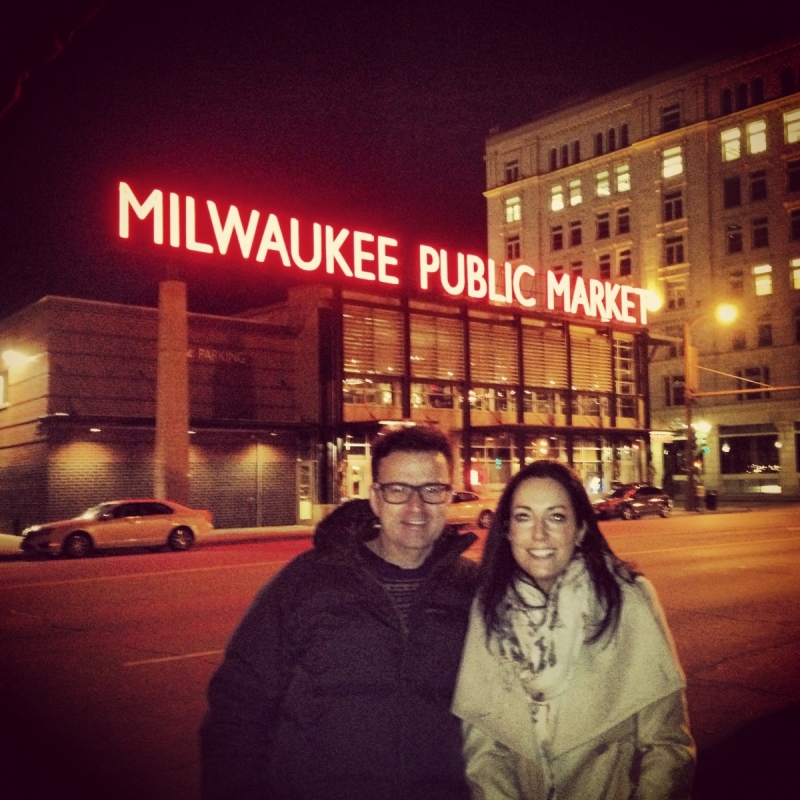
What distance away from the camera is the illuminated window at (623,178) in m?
57.2

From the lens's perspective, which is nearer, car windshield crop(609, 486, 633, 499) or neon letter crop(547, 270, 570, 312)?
car windshield crop(609, 486, 633, 499)

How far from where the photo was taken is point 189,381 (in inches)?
1165

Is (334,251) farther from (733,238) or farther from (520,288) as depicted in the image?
(733,238)

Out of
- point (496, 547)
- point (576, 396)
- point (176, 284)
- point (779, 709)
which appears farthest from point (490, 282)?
point (496, 547)

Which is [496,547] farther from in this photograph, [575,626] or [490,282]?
[490,282]

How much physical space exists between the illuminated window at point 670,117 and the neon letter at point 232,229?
35692 mm

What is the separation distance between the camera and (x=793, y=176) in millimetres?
49938

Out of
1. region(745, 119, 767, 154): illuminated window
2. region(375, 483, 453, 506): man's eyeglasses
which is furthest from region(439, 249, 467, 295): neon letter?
region(375, 483, 453, 506): man's eyeglasses

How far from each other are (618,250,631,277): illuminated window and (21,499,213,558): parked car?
138 feet

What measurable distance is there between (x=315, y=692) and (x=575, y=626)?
2.90 ft

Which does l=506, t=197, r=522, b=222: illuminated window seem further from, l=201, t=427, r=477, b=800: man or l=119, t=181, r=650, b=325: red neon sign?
l=201, t=427, r=477, b=800: man

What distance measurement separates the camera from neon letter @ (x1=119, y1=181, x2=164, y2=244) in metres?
26.9

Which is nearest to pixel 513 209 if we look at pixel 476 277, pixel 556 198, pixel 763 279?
pixel 556 198

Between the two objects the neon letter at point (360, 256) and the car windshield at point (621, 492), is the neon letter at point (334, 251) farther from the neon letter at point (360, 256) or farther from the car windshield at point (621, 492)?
the car windshield at point (621, 492)
